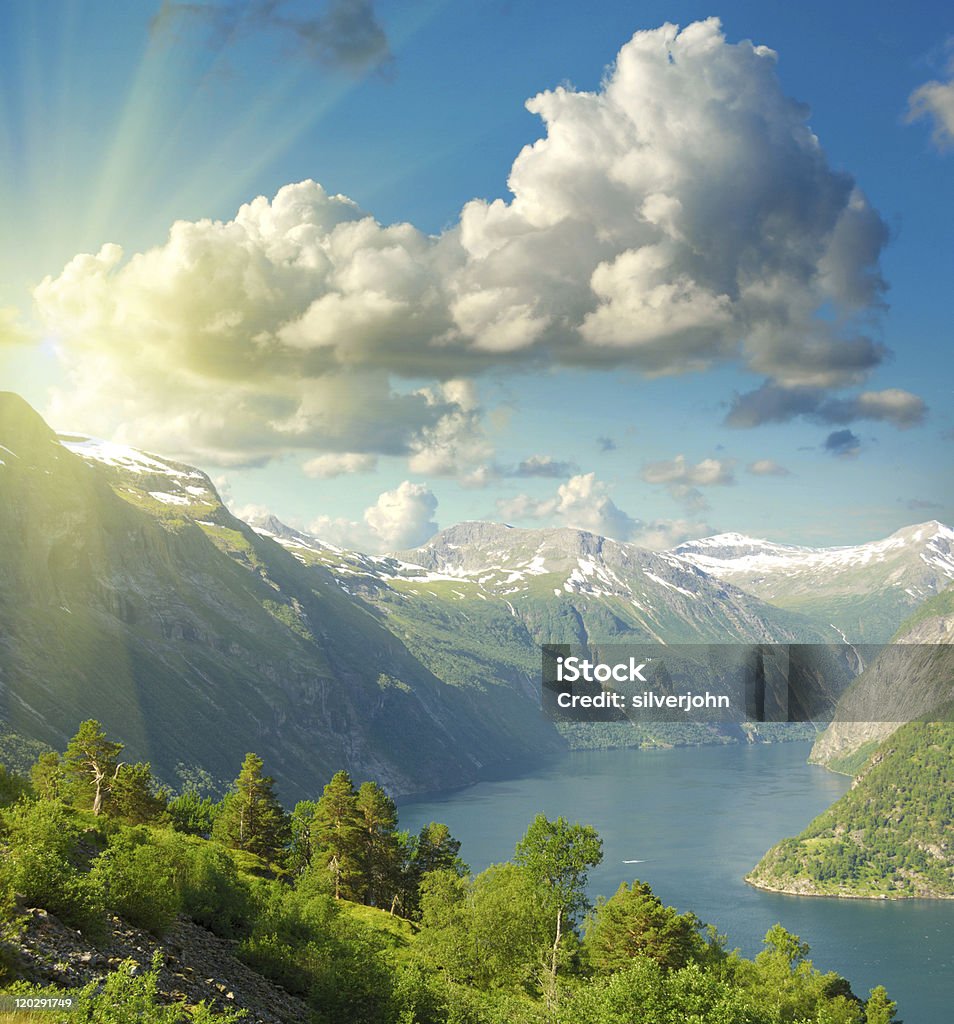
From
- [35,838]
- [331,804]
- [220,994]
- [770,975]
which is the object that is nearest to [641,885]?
[770,975]

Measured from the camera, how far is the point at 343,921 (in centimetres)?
5662

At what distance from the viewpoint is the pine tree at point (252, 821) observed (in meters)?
86.5

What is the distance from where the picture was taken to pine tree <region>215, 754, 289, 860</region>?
284 feet

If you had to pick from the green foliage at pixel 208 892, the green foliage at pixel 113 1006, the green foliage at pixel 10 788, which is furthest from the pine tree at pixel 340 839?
the green foliage at pixel 113 1006

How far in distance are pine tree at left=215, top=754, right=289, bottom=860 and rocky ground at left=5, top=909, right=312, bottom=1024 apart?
4760cm

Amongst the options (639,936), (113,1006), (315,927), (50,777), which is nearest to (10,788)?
(315,927)

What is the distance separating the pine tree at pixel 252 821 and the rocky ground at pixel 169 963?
4760cm

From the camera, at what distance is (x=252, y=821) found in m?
87.6

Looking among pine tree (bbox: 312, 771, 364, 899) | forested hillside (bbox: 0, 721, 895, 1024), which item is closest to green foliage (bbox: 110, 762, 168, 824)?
forested hillside (bbox: 0, 721, 895, 1024)

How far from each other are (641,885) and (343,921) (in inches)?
1111

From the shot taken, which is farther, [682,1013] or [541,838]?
[541,838]

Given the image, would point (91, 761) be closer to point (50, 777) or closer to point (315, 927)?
point (50, 777)

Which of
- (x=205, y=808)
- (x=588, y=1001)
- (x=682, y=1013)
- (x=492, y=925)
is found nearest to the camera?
(x=682, y=1013)

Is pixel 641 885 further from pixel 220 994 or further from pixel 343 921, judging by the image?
pixel 220 994
